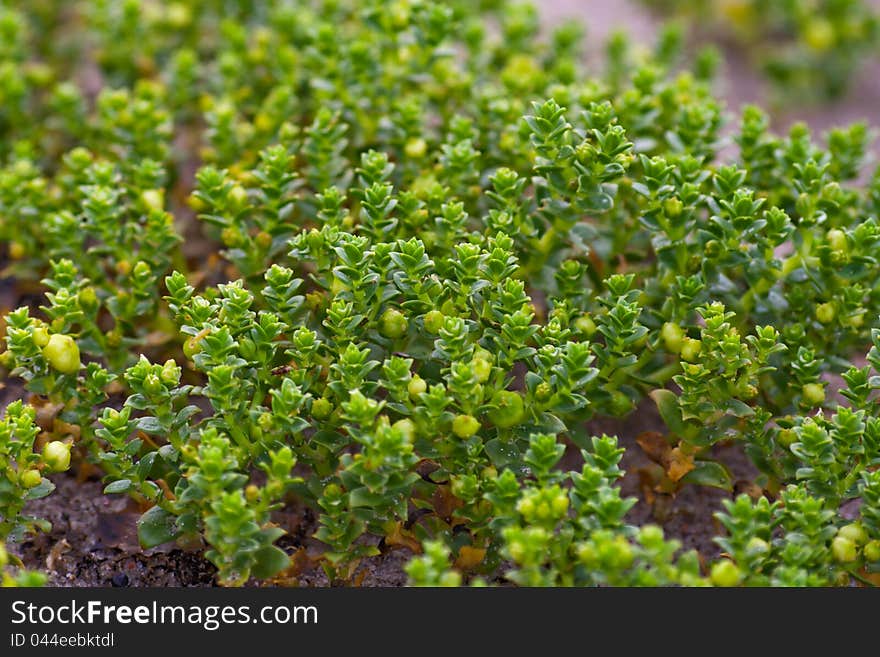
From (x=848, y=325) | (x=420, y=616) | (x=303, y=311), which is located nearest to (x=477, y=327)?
(x=303, y=311)

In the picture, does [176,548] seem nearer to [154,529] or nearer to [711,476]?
[154,529]

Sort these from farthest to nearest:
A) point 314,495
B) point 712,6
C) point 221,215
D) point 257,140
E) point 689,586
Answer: point 712,6 < point 257,140 < point 221,215 < point 314,495 < point 689,586

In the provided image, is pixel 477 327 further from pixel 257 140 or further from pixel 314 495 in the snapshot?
pixel 257 140

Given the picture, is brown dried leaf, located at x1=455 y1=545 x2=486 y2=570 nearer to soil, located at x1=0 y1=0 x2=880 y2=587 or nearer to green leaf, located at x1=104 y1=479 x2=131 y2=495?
soil, located at x1=0 y1=0 x2=880 y2=587

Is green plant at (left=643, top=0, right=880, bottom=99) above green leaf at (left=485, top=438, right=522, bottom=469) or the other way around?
above

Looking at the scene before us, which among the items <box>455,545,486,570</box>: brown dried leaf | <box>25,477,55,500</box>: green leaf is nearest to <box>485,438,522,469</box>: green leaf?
<box>455,545,486,570</box>: brown dried leaf

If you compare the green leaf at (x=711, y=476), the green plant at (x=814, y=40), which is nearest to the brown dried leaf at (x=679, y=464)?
the green leaf at (x=711, y=476)
